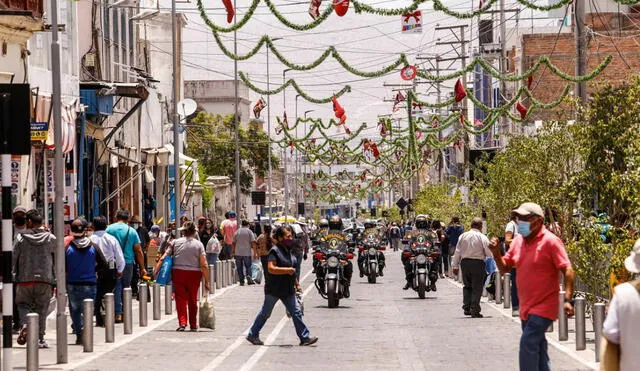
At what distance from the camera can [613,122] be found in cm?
2198

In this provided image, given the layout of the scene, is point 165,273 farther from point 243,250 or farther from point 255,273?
point 255,273

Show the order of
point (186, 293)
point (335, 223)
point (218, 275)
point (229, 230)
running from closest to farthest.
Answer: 1. point (186, 293)
2. point (335, 223)
3. point (218, 275)
4. point (229, 230)

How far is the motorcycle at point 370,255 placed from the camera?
40344mm

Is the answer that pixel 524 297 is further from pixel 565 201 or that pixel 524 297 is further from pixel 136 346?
A: pixel 565 201

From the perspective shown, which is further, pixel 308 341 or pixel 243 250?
pixel 243 250

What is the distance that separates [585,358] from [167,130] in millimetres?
46029

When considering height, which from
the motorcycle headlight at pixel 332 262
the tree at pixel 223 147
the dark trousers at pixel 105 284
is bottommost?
the motorcycle headlight at pixel 332 262

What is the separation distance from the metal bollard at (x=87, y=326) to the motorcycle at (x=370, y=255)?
21089 mm

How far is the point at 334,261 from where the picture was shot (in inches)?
1211

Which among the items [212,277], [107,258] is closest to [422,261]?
[212,277]

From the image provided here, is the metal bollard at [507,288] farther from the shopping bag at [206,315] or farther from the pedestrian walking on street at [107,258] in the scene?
the pedestrian walking on street at [107,258]

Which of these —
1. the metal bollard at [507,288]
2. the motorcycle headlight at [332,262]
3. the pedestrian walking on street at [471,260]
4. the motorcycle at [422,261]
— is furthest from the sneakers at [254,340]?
the motorcycle at [422,261]

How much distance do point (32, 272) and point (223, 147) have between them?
7913 centimetres

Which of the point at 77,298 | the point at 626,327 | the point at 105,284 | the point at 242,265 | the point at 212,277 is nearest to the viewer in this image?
the point at 626,327
